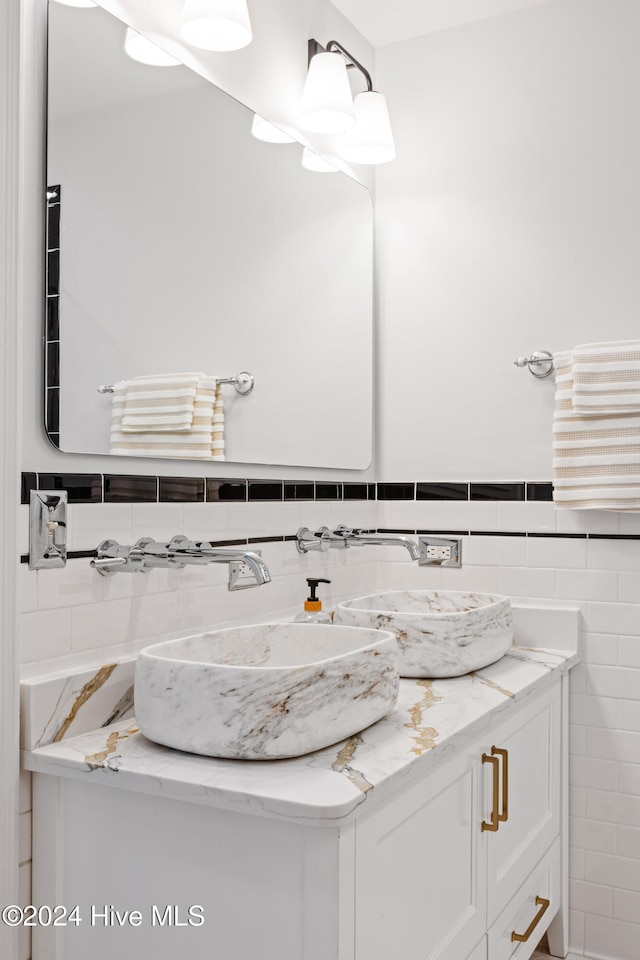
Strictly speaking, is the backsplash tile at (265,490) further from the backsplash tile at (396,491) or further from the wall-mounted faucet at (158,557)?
the backsplash tile at (396,491)

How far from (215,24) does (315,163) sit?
0.56 metres

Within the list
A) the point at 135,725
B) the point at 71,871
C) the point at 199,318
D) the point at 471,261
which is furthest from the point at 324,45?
the point at 71,871

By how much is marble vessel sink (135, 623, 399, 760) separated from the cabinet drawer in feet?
2.11

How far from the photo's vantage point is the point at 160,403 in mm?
1619

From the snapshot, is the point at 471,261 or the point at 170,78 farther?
the point at 471,261

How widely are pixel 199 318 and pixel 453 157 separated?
102 cm

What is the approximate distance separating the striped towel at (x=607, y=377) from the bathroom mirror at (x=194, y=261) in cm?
60

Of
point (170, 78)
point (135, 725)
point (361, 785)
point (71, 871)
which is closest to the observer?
point (361, 785)

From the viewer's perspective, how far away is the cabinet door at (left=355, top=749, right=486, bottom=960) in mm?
1194

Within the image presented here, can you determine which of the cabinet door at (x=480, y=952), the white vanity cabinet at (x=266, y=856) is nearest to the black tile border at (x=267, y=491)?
the white vanity cabinet at (x=266, y=856)

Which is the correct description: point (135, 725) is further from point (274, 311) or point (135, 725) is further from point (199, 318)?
point (274, 311)

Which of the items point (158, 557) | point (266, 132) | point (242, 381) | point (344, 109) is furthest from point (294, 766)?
point (344, 109)

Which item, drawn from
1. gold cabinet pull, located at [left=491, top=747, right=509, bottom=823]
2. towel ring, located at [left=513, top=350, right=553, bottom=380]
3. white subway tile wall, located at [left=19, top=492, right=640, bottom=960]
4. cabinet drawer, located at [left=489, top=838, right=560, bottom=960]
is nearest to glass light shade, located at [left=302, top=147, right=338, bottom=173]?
towel ring, located at [left=513, top=350, right=553, bottom=380]

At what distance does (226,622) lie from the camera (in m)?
1.77
